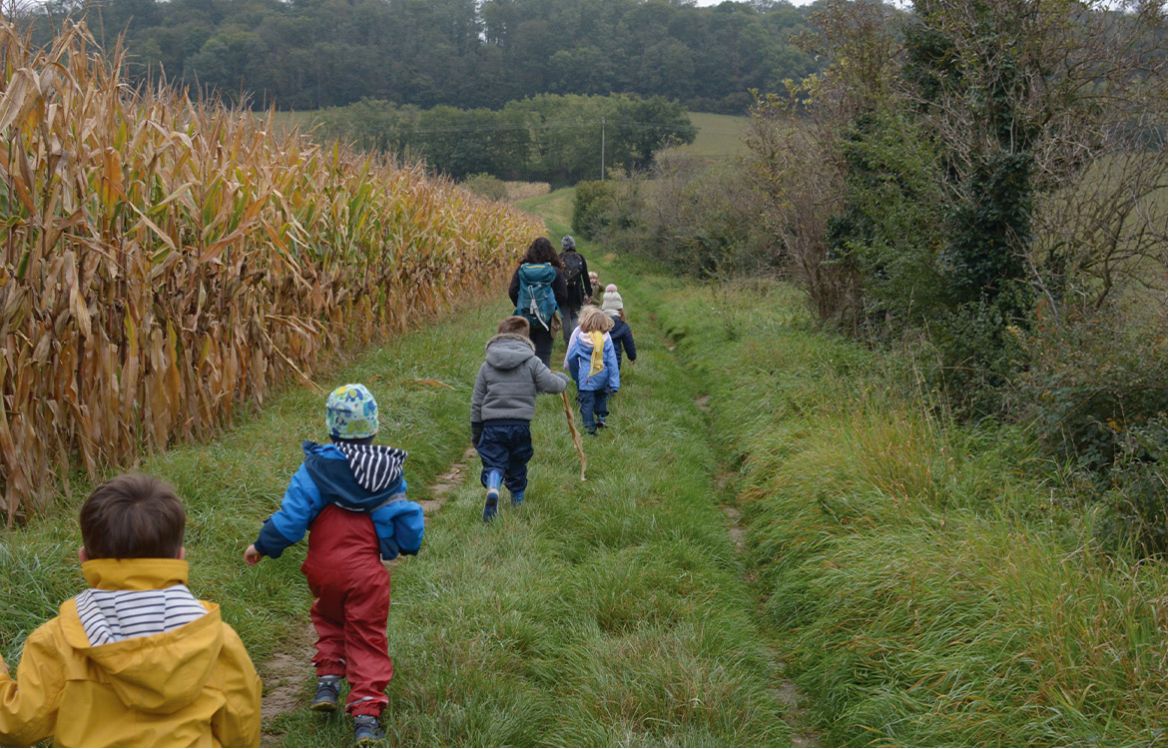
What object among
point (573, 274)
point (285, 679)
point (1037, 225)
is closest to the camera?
Answer: point (285, 679)

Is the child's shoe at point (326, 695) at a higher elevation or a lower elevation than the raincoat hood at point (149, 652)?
lower

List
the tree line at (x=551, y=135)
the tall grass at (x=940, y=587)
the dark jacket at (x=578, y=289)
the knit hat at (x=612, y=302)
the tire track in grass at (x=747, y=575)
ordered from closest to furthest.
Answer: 1. the tall grass at (x=940, y=587)
2. the tire track in grass at (x=747, y=575)
3. the knit hat at (x=612, y=302)
4. the dark jacket at (x=578, y=289)
5. the tree line at (x=551, y=135)

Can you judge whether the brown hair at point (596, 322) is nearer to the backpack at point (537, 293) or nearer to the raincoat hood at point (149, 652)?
the backpack at point (537, 293)

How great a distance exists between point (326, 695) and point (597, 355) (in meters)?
5.66

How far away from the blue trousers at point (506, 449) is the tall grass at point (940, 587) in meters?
1.73

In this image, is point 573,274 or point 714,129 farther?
point 714,129

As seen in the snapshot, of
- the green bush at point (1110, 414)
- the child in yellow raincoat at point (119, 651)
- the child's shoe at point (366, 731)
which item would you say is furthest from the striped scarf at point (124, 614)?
the green bush at point (1110, 414)

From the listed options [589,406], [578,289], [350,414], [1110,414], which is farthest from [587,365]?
[350,414]

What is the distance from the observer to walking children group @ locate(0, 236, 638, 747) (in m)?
2.59

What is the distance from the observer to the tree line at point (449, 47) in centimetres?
1481

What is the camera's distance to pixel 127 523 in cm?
260

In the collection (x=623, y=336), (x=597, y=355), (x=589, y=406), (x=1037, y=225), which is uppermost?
(x=1037, y=225)

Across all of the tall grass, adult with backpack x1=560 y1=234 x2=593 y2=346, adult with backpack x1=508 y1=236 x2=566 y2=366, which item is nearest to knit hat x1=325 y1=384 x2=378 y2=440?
the tall grass

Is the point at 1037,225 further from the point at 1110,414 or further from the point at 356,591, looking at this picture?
the point at 356,591
